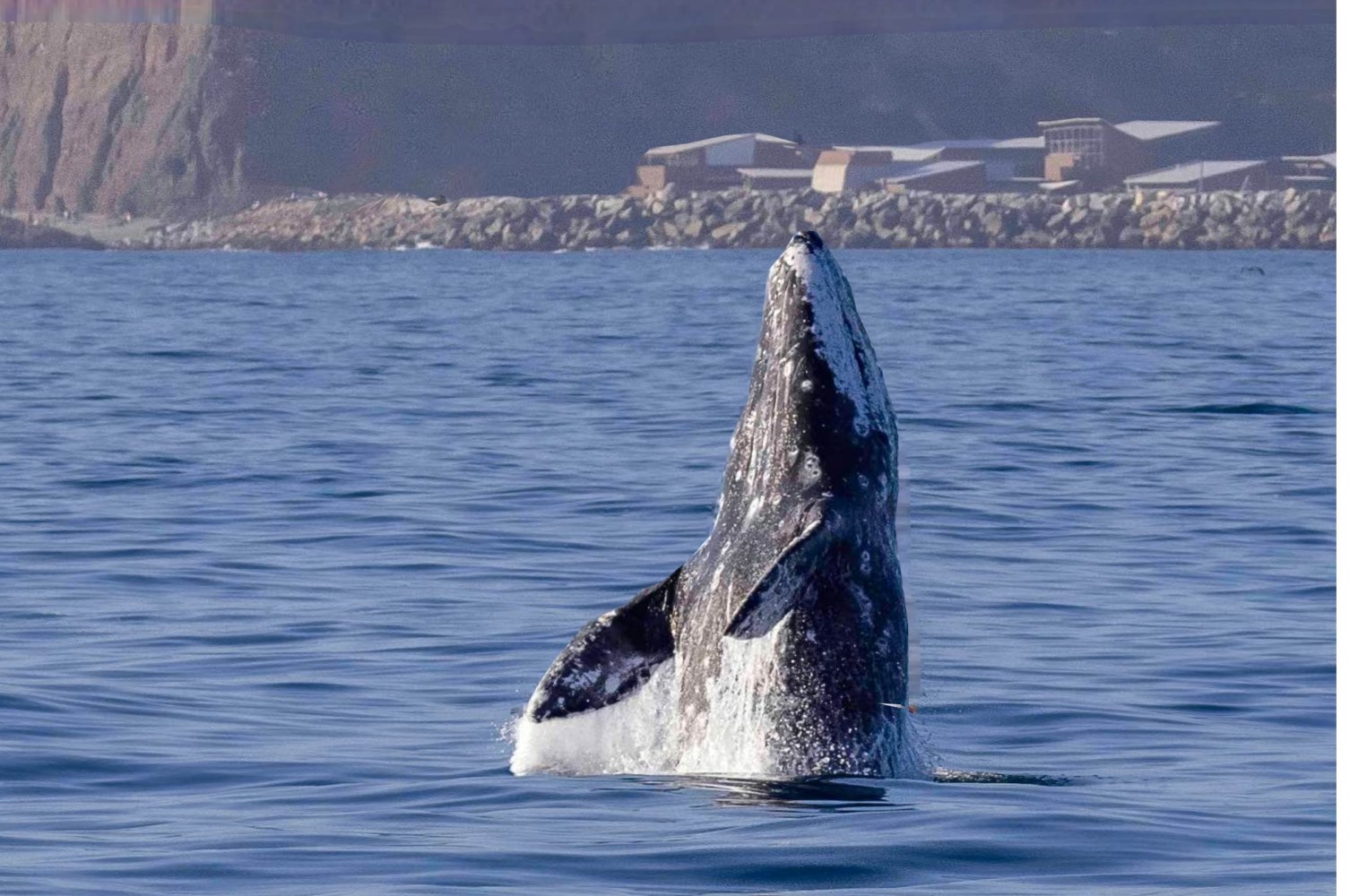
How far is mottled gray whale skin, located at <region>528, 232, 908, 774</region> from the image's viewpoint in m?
9.44

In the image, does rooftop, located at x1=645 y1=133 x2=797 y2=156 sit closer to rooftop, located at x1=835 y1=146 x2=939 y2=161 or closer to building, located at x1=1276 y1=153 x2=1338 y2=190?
rooftop, located at x1=835 y1=146 x2=939 y2=161

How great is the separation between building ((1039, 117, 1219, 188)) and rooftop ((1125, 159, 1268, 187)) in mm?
3390

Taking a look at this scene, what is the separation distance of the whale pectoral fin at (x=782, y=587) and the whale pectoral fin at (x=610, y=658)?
85 centimetres

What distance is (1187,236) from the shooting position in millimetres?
137625

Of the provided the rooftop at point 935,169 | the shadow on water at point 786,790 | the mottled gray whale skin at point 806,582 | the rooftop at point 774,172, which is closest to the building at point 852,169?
the rooftop at point 774,172

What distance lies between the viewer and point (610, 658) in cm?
969

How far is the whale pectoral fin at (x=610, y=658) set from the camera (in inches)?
380

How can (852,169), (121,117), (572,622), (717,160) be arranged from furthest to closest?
(121,117) < (717,160) < (852,169) < (572,622)

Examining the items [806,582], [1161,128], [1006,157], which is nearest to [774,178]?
[1006,157]

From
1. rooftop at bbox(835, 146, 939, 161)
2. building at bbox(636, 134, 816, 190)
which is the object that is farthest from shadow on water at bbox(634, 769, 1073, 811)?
rooftop at bbox(835, 146, 939, 161)

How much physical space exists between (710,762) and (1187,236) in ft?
435

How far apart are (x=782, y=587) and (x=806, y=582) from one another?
274mm

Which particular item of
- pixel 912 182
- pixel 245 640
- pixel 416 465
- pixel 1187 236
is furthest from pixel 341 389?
pixel 912 182

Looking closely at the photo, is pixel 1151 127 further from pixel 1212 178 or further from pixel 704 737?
pixel 704 737
